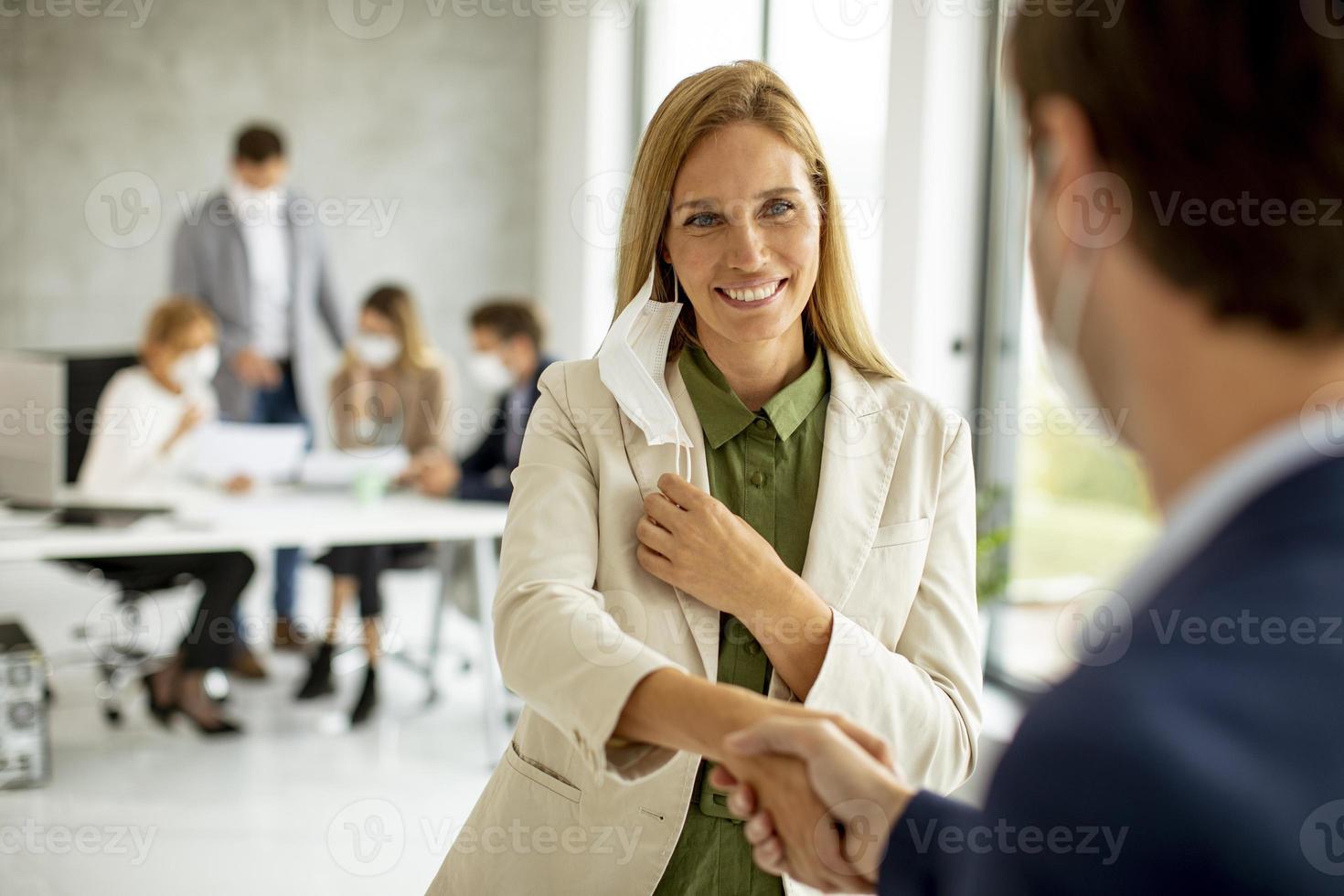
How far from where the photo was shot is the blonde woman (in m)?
1.30

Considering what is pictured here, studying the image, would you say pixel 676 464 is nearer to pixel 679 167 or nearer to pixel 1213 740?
pixel 679 167

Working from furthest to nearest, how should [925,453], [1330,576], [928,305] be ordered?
[928,305], [925,453], [1330,576]

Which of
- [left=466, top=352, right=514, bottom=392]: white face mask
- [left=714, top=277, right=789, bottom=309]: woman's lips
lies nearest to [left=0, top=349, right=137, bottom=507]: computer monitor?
[left=466, top=352, right=514, bottom=392]: white face mask

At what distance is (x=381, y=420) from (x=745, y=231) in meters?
3.63

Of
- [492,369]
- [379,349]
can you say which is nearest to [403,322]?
[379,349]

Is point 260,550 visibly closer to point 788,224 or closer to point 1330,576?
point 788,224

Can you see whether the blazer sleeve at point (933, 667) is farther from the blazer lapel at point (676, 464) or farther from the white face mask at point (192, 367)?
the white face mask at point (192, 367)

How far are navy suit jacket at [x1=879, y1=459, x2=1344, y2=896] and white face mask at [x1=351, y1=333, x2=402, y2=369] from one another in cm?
475

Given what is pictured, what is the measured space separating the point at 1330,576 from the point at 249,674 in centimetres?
485

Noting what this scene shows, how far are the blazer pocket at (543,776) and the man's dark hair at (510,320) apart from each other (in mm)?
3265

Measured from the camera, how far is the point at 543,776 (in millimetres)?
1424

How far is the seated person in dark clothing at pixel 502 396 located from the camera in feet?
14.7

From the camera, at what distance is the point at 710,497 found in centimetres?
138

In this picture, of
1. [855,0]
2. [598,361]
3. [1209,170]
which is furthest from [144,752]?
[1209,170]
